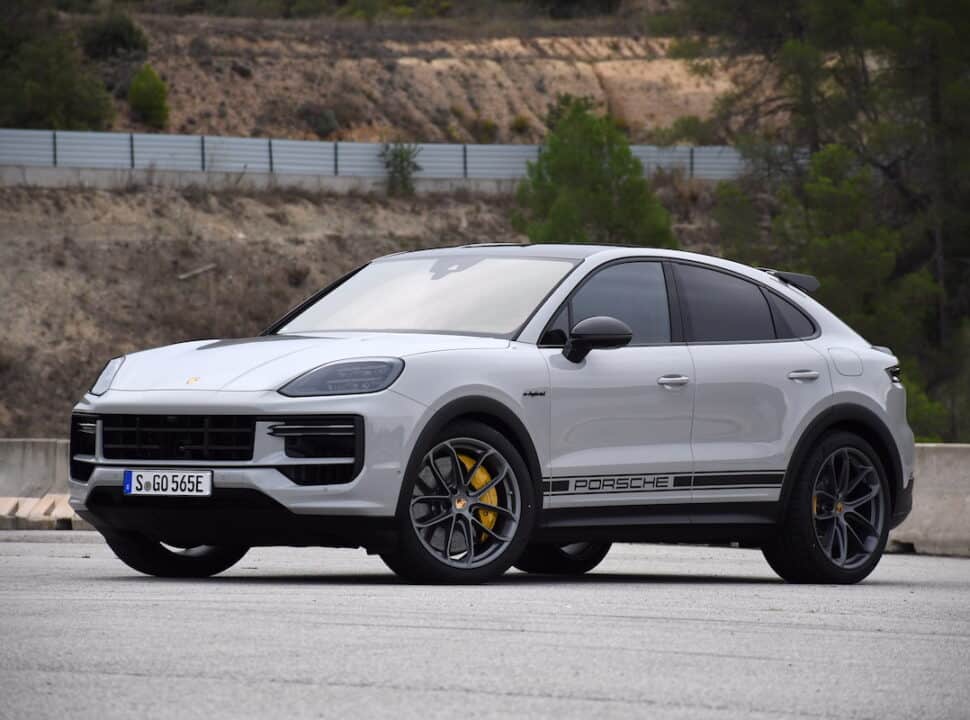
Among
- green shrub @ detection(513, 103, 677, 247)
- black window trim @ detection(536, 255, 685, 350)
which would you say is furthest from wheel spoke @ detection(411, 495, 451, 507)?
green shrub @ detection(513, 103, 677, 247)

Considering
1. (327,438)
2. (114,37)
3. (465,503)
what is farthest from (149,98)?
(327,438)

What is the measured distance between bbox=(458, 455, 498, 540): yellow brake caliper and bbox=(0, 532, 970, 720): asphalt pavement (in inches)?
13.7

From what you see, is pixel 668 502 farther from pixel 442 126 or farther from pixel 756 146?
pixel 442 126

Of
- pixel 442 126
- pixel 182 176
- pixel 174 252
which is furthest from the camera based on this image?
pixel 442 126

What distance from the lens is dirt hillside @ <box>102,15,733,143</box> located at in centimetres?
8169

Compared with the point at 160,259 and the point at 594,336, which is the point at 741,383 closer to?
the point at 594,336

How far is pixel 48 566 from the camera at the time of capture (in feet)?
39.0

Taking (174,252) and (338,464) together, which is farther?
(174,252)

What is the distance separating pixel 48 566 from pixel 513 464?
124 inches

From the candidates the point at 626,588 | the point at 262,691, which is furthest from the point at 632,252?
the point at 262,691

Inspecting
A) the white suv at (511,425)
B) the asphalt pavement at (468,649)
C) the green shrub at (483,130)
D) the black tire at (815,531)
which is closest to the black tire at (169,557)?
the white suv at (511,425)

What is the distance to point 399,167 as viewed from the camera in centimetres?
7306

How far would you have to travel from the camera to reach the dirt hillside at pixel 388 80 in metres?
81.7

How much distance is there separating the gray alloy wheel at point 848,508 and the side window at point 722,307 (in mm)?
829
